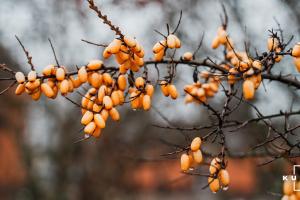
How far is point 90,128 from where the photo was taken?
262 centimetres

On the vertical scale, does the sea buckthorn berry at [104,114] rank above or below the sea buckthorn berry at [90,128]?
above

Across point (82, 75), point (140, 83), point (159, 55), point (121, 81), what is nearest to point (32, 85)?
point (82, 75)

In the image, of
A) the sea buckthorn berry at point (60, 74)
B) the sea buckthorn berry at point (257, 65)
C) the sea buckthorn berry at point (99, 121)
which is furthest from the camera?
the sea buckthorn berry at point (60, 74)

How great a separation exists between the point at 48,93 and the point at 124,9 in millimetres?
3739

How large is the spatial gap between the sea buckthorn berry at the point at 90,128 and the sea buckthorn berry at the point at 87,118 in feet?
0.07

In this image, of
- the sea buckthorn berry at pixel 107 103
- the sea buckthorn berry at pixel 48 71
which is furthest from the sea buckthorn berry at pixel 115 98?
the sea buckthorn berry at pixel 48 71

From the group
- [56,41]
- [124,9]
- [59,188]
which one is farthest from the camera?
[59,188]

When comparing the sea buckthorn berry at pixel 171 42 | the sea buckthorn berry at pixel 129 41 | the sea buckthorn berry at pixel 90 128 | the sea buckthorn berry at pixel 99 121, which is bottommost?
the sea buckthorn berry at pixel 90 128

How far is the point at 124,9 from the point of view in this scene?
6.25m

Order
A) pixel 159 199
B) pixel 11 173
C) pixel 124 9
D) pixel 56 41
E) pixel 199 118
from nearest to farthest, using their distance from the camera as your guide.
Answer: pixel 124 9
pixel 56 41
pixel 199 118
pixel 11 173
pixel 159 199

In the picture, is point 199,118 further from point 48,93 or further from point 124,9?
point 48,93

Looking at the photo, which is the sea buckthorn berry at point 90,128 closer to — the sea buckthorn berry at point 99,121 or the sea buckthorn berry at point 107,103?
the sea buckthorn berry at point 99,121

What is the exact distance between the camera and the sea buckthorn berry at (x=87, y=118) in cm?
264

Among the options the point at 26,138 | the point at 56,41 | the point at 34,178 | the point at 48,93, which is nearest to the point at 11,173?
the point at 26,138
